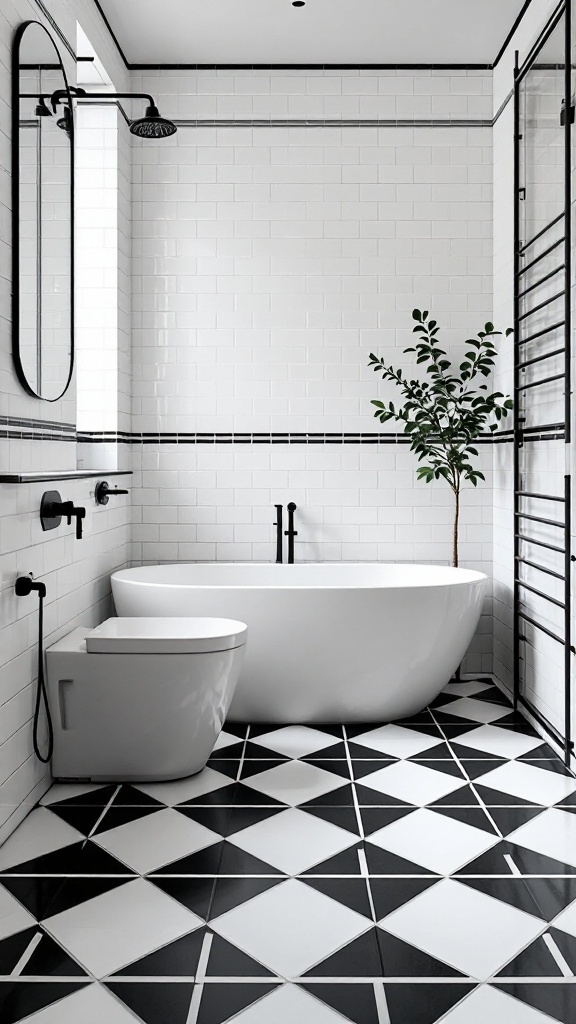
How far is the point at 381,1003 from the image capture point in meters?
1.83

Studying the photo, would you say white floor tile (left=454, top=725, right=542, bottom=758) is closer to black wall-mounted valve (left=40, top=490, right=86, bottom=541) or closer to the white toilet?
the white toilet

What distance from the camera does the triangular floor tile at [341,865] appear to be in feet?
7.96

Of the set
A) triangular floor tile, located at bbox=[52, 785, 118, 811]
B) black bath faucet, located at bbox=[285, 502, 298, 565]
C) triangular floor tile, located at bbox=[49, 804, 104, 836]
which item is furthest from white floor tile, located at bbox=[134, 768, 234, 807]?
black bath faucet, located at bbox=[285, 502, 298, 565]

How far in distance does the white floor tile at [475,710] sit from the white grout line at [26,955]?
235cm

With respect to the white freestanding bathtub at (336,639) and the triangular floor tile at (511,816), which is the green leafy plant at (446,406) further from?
the triangular floor tile at (511,816)

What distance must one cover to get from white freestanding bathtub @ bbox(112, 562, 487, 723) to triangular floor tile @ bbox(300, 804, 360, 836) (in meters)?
0.85

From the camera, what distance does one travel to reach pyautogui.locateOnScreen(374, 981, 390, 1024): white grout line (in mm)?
1771

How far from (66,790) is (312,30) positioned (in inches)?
151

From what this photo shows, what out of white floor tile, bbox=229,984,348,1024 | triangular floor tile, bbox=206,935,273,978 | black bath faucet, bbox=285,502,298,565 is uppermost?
black bath faucet, bbox=285,502,298,565

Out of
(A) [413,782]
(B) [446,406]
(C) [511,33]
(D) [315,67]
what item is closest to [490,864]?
(A) [413,782]

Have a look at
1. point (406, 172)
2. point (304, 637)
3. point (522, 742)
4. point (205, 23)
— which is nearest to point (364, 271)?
point (406, 172)

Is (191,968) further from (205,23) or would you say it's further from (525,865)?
(205,23)

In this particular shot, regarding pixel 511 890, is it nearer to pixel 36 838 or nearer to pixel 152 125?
pixel 36 838

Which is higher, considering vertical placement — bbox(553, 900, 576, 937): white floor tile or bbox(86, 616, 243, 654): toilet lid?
bbox(86, 616, 243, 654): toilet lid
